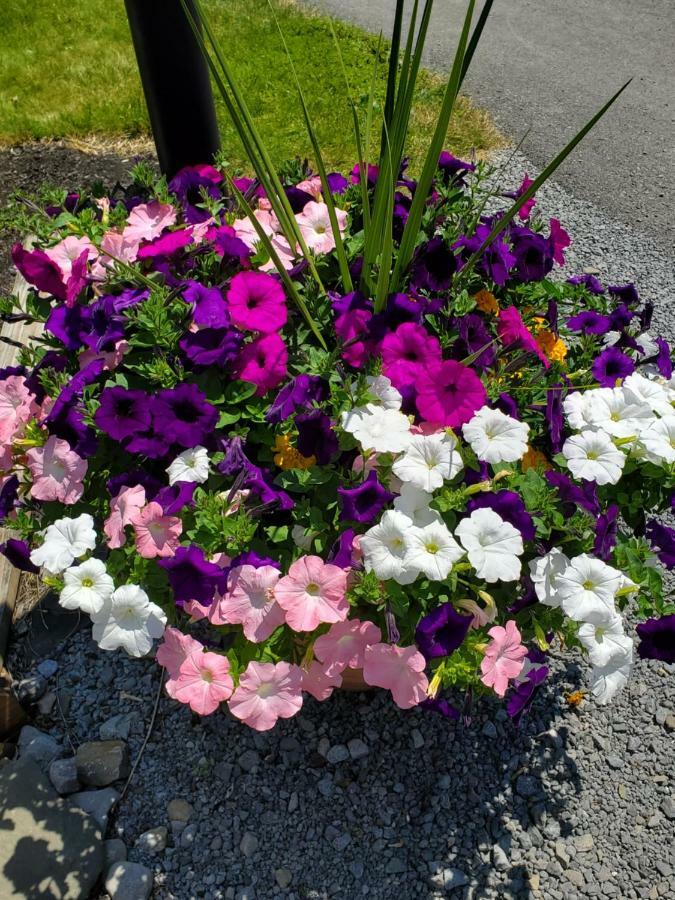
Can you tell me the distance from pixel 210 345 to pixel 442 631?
80cm

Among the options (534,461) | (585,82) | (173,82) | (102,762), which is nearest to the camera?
(534,461)

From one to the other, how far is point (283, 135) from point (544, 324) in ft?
9.18

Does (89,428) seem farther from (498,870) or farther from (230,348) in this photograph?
(498,870)

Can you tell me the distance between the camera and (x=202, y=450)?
1661 millimetres

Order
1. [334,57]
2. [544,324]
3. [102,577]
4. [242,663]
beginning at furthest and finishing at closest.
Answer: [334,57], [544,324], [242,663], [102,577]

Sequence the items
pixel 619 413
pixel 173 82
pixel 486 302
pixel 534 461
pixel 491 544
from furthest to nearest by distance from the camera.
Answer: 1. pixel 173 82
2. pixel 486 302
3. pixel 534 461
4. pixel 619 413
5. pixel 491 544

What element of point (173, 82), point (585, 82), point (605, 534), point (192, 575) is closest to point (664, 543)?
point (605, 534)

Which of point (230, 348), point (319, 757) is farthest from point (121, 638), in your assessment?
point (319, 757)

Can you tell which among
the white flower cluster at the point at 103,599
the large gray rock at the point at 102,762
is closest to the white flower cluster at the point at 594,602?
the white flower cluster at the point at 103,599

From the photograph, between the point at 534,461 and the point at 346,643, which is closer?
the point at 346,643

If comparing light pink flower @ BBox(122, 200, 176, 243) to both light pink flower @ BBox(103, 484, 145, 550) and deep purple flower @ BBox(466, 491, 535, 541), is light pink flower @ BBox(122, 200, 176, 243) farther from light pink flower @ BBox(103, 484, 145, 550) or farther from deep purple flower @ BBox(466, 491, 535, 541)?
deep purple flower @ BBox(466, 491, 535, 541)

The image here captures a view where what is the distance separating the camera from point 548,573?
158cm

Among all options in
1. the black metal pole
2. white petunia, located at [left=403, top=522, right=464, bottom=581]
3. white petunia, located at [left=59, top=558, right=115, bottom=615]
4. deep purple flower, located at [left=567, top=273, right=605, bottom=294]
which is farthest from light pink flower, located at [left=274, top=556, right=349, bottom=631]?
the black metal pole

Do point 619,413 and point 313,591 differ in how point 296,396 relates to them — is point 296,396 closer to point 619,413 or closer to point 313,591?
point 313,591
